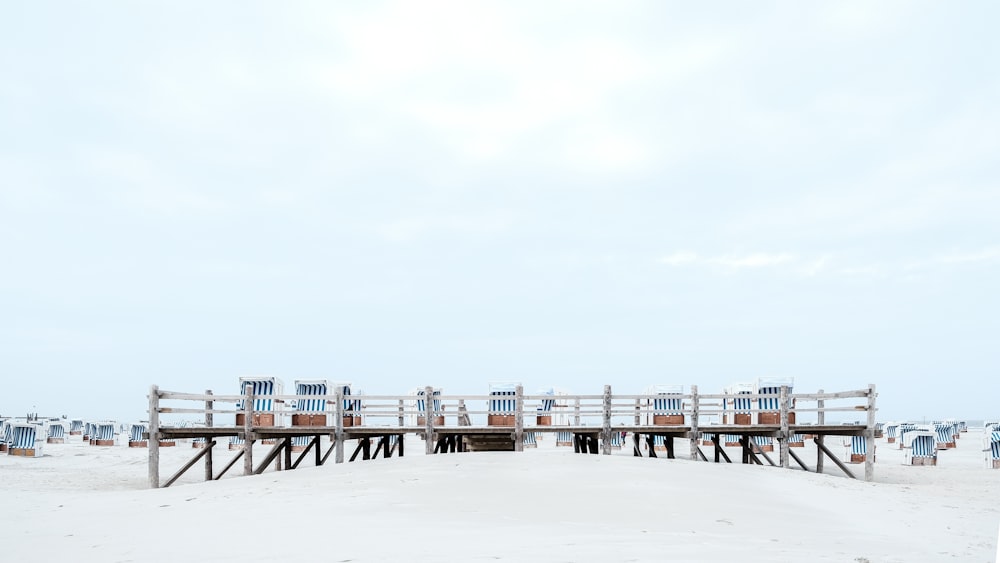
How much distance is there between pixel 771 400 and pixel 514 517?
12.9m

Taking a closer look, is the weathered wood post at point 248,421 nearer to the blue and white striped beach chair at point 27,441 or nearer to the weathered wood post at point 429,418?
the weathered wood post at point 429,418

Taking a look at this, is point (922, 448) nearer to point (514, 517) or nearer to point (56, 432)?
point (514, 517)

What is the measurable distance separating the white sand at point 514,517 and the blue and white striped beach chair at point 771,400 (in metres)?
2.43

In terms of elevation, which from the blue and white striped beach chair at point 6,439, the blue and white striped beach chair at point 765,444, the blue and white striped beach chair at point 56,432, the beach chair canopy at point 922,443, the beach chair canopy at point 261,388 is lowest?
the blue and white striped beach chair at point 56,432

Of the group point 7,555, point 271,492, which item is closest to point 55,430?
point 271,492

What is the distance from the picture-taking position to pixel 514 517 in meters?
8.62

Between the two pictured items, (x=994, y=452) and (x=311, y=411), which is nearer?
(x=311, y=411)

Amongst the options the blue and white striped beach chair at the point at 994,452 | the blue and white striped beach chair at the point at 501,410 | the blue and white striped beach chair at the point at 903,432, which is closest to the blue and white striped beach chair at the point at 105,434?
the blue and white striped beach chair at the point at 501,410

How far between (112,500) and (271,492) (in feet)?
12.7

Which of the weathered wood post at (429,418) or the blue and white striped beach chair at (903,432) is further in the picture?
the blue and white striped beach chair at (903,432)

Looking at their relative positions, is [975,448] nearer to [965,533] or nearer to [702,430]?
[702,430]

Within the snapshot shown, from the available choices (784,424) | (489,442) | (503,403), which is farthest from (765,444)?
(503,403)

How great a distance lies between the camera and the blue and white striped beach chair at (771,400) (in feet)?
60.7

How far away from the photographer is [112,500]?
44.5 feet
